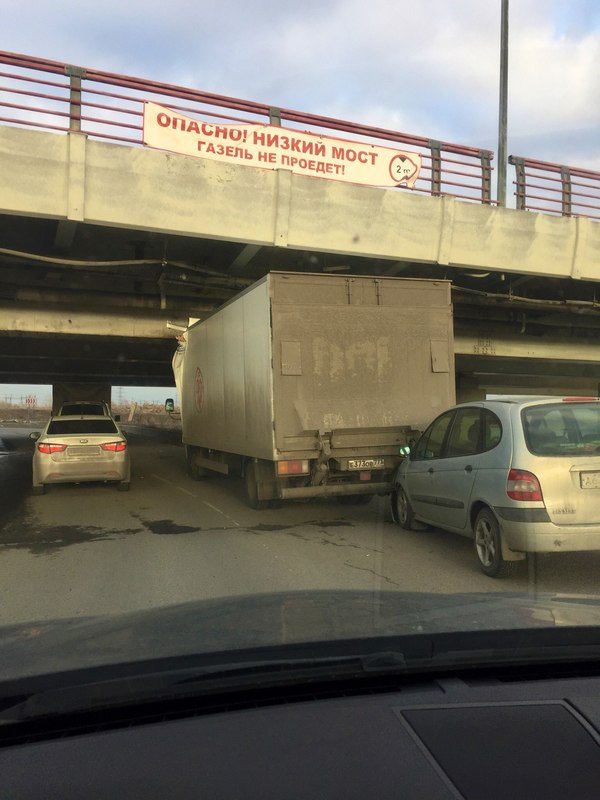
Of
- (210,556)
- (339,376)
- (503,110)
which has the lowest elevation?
(210,556)

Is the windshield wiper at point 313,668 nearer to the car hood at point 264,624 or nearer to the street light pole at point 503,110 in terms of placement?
the car hood at point 264,624

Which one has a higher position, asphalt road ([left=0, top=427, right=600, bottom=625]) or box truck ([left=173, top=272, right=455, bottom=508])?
box truck ([left=173, top=272, right=455, bottom=508])

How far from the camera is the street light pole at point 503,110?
14438 millimetres

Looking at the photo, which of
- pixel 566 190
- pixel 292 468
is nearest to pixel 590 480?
pixel 292 468

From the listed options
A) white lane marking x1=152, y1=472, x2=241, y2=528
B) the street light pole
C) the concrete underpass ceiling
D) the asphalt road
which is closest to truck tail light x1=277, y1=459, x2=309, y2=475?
the asphalt road

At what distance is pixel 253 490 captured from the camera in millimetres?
10102

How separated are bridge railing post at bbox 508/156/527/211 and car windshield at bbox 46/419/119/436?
9855 millimetres

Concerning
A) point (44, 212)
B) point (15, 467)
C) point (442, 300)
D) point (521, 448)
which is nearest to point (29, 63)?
point (44, 212)

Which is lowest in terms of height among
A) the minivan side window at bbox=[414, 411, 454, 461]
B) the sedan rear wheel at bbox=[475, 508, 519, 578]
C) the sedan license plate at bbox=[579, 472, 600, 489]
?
the sedan rear wheel at bbox=[475, 508, 519, 578]

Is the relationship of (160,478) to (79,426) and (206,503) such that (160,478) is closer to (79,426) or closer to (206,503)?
(79,426)

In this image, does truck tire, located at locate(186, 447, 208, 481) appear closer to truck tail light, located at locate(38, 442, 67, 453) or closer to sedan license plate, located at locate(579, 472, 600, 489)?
truck tail light, located at locate(38, 442, 67, 453)

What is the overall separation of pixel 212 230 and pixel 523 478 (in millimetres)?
7653

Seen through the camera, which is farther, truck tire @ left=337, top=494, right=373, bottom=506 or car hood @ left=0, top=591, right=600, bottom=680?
truck tire @ left=337, top=494, right=373, bottom=506

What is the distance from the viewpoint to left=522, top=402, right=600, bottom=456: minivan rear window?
578 centimetres
